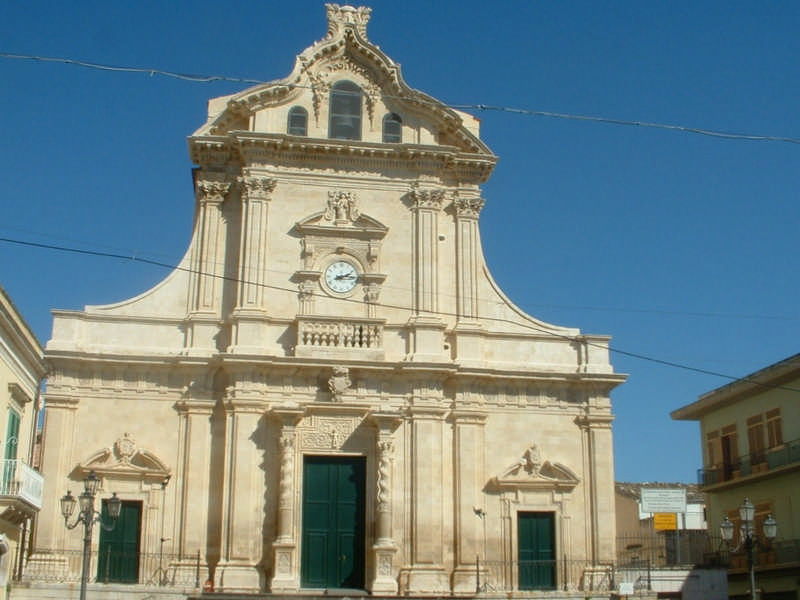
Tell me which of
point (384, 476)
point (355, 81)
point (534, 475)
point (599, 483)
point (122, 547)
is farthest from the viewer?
point (355, 81)

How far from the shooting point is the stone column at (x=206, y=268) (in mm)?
26375

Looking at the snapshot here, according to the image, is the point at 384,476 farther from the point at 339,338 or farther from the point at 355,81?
the point at 355,81

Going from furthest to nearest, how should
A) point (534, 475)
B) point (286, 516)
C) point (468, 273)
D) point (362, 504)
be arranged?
1. point (468, 273)
2. point (534, 475)
3. point (362, 504)
4. point (286, 516)

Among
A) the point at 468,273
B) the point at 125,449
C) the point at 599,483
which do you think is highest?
the point at 468,273

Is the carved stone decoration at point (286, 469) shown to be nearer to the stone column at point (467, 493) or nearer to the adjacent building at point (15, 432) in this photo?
the stone column at point (467, 493)

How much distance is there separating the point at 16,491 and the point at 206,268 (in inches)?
298

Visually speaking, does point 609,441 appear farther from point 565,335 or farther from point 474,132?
point 474,132

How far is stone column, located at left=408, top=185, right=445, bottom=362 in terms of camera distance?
2670 cm

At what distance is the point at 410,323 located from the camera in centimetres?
2686

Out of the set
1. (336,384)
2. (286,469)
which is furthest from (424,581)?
(336,384)

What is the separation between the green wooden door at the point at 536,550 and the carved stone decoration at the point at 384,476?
3.43m

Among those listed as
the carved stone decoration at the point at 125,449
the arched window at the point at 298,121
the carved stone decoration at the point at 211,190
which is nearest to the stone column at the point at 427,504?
the carved stone decoration at the point at 125,449

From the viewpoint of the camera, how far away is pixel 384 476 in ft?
83.0

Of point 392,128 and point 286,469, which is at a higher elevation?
point 392,128
